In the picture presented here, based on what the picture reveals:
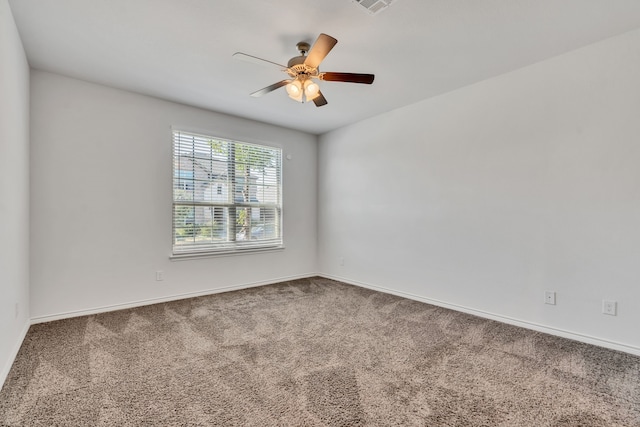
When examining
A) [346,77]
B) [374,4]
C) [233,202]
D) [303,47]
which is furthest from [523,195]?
[233,202]

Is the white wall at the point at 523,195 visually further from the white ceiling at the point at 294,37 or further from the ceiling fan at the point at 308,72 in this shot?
the ceiling fan at the point at 308,72

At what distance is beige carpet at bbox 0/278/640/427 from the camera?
170 centimetres

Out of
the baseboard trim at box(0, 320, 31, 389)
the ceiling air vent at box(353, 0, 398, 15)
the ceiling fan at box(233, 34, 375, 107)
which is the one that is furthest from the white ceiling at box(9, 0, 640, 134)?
the baseboard trim at box(0, 320, 31, 389)

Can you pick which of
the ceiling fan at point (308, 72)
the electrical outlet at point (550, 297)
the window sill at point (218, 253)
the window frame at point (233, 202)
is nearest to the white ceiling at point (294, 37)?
the ceiling fan at point (308, 72)

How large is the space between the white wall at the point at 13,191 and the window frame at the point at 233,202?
1383mm

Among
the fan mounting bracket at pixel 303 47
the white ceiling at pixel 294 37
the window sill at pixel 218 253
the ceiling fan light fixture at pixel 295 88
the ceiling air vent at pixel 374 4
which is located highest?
the white ceiling at pixel 294 37

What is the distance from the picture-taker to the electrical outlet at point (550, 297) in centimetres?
283

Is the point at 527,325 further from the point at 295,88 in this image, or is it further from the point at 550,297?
the point at 295,88

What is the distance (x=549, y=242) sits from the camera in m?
2.86

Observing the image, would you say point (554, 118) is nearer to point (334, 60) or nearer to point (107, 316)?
point (334, 60)

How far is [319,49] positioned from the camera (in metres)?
2.19

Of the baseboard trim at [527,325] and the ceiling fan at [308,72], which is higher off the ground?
the ceiling fan at [308,72]

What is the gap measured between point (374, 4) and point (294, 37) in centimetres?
73

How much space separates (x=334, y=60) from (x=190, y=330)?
283 centimetres
